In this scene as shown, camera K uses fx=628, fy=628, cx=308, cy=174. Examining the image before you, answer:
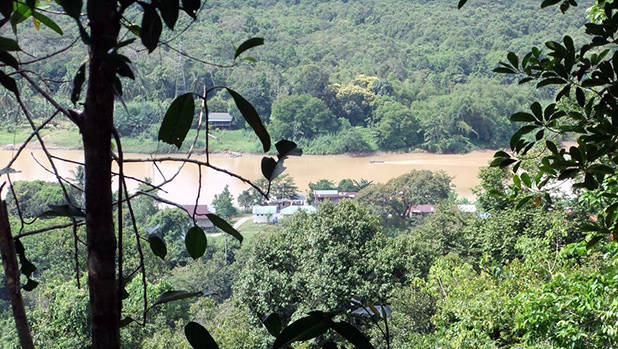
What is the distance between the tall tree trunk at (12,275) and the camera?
0.39 m

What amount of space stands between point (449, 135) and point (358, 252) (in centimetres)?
1582

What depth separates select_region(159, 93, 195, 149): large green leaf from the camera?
40 centimetres

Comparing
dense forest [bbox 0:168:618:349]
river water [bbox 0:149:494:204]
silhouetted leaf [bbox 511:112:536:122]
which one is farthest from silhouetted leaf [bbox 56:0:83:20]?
river water [bbox 0:149:494:204]

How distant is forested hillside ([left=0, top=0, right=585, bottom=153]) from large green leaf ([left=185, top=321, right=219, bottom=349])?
48.6ft

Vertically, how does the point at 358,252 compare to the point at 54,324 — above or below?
above

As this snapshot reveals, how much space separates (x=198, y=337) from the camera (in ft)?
1.20

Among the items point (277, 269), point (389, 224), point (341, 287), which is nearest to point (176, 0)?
point (341, 287)

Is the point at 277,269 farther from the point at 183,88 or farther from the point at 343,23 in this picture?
the point at 343,23

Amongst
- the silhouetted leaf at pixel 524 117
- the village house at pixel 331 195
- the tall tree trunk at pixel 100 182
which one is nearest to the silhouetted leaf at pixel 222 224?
the tall tree trunk at pixel 100 182

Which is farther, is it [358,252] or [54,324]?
[358,252]

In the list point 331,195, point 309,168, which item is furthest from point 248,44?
point 309,168

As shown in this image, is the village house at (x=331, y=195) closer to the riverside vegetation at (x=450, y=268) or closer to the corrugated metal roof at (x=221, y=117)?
the riverside vegetation at (x=450, y=268)

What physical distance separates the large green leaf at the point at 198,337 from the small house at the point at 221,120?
19.1m

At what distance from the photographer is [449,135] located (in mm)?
21328
